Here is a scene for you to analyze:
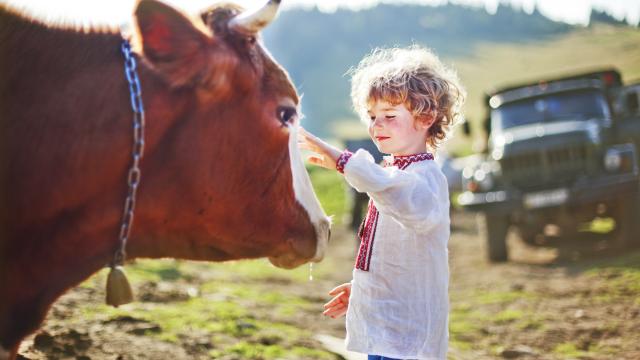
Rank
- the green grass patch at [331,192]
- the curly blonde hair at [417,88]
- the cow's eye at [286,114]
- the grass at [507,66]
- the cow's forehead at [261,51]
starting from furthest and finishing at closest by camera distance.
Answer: the grass at [507,66] < the green grass patch at [331,192] < the curly blonde hair at [417,88] < the cow's eye at [286,114] < the cow's forehead at [261,51]

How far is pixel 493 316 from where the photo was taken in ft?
22.4

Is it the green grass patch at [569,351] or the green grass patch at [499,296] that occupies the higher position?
the green grass patch at [499,296]

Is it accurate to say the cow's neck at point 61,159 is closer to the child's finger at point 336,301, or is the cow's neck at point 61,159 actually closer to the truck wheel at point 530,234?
the child's finger at point 336,301

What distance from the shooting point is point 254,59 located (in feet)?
8.19

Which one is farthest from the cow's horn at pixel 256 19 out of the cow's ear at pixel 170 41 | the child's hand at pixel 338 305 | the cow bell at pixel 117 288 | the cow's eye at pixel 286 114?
the child's hand at pixel 338 305

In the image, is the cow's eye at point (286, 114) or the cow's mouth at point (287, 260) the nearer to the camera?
the cow's eye at point (286, 114)

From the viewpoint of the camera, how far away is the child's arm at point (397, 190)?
2.78m

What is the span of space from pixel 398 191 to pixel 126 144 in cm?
113

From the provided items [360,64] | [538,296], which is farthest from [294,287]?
[360,64]

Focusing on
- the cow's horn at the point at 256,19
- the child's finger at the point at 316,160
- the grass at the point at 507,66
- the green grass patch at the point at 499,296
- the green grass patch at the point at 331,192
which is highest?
the grass at the point at 507,66

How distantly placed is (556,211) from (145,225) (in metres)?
8.86

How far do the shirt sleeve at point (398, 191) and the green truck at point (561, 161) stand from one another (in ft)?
25.2

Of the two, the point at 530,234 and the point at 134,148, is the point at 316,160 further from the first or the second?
the point at 530,234

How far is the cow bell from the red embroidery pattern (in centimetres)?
114
